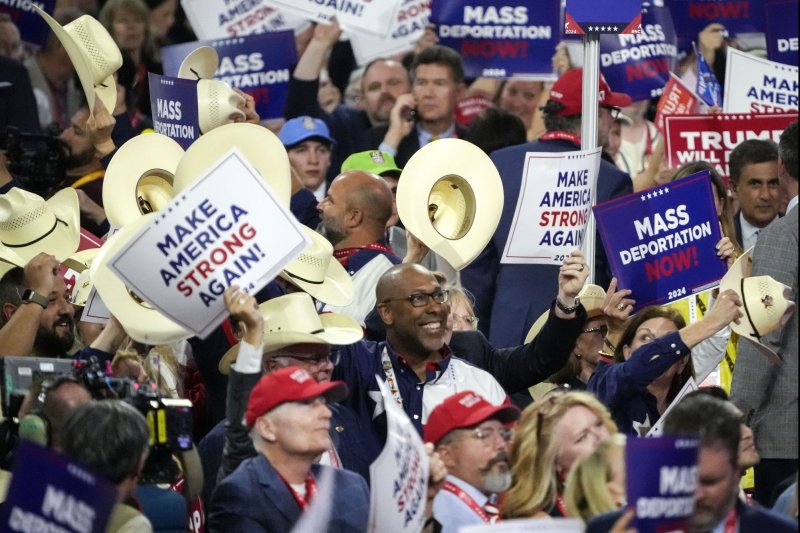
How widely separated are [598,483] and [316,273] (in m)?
2.46

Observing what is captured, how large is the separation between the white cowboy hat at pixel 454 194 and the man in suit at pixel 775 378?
1.41 m

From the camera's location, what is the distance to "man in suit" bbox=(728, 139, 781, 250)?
32.2ft

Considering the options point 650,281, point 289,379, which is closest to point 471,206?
point 650,281

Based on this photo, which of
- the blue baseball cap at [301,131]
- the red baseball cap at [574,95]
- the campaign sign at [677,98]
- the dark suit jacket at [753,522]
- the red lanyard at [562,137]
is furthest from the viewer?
the campaign sign at [677,98]

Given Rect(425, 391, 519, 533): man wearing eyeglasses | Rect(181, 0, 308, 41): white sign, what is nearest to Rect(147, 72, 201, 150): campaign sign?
Rect(425, 391, 519, 533): man wearing eyeglasses

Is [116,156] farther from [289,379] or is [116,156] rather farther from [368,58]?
[368,58]

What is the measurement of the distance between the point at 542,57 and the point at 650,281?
412 centimetres

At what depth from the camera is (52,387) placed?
6516 millimetres

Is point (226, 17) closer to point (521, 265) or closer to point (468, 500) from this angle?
point (521, 265)

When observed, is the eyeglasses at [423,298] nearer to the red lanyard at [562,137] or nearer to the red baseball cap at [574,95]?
the red lanyard at [562,137]

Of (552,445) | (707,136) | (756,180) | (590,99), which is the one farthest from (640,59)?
(552,445)

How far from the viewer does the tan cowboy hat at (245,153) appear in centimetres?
753

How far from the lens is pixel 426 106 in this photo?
467 inches

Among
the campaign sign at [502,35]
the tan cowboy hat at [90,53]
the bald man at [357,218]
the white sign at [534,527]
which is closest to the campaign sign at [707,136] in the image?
the campaign sign at [502,35]
